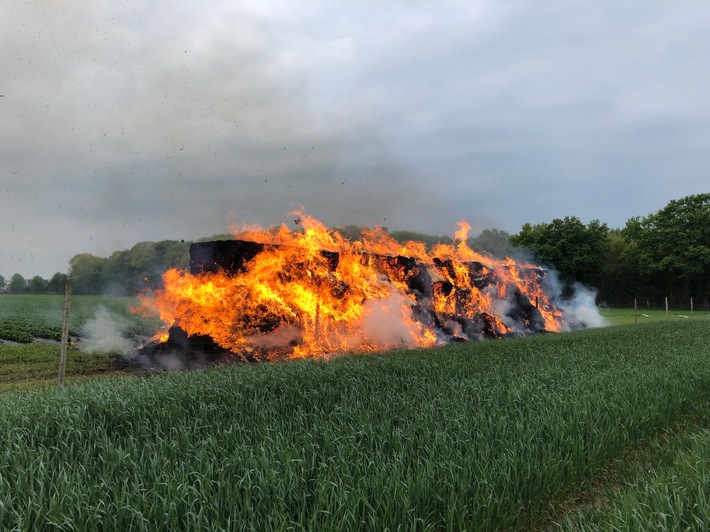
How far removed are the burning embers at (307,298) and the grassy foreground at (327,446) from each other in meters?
5.38

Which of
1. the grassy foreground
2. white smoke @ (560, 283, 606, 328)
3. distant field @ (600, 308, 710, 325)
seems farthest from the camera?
distant field @ (600, 308, 710, 325)

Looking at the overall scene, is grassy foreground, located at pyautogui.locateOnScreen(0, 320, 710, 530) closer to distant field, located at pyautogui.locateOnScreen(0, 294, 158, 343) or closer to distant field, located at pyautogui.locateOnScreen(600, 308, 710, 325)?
distant field, located at pyautogui.locateOnScreen(0, 294, 158, 343)

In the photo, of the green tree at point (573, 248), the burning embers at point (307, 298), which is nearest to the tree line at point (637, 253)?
the green tree at point (573, 248)

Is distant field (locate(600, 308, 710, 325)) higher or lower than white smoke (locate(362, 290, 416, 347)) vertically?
lower

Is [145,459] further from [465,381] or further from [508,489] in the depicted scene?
[465,381]

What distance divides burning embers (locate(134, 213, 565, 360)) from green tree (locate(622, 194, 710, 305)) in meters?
46.5

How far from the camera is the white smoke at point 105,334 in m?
15.1

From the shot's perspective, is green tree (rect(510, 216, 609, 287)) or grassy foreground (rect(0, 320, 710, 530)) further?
Answer: green tree (rect(510, 216, 609, 287))

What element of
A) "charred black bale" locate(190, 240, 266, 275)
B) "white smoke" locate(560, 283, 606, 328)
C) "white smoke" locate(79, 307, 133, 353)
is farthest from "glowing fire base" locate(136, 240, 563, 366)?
"white smoke" locate(560, 283, 606, 328)

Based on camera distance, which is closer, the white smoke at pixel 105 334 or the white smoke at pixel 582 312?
the white smoke at pixel 105 334

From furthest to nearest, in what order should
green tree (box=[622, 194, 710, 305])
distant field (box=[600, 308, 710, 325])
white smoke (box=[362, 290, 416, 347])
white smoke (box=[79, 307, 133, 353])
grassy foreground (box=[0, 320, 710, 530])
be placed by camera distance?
green tree (box=[622, 194, 710, 305])
distant field (box=[600, 308, 710, 325])
white smoke (box=[362, 290, 416, 347])
white smoke (box=[79, 307, 133, 353])
grassy foreground (box=[0, 320, 710, 530])

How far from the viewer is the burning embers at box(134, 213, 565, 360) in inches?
539

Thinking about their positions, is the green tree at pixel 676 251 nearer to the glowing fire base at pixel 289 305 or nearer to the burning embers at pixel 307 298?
the burning embers at pixel 307 298

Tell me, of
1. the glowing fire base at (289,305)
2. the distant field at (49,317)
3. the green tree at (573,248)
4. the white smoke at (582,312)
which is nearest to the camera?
the glowing fire base at (289,305)
